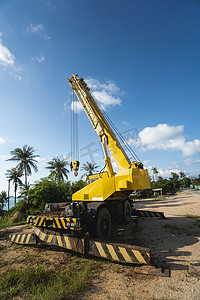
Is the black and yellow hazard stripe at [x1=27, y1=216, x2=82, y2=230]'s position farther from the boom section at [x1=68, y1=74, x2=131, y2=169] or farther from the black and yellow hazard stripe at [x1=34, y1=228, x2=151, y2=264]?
the boom section at [x1=68, y1=74, x2=131, y2=169]

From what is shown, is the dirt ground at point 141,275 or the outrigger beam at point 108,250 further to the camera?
the outrigger beam at point 108,250

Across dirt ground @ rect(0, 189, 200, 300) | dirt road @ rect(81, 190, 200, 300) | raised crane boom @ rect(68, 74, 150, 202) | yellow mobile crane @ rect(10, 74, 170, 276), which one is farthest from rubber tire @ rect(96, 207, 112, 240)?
dirt road @ rect(81, 190, 200, 300)

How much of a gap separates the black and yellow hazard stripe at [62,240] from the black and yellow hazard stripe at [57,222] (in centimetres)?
26

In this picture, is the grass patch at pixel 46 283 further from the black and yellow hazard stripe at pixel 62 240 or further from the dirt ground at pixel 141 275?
the black and yellow hazard stripe at pixel 62 240

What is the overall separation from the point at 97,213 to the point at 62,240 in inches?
53.6

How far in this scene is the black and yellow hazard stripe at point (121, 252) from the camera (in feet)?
11.6

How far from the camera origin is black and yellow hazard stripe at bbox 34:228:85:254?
14.0ft

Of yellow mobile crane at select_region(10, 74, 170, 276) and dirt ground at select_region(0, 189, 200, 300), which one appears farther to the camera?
yellow mobile crane at select_region(10, 74, 170, 276)

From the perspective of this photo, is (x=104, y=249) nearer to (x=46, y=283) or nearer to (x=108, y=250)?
(x=108, y=250)

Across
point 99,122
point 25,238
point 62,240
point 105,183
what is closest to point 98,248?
point 62,240

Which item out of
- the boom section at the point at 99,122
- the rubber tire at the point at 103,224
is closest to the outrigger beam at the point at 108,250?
the rubber tire at the point at 103,224

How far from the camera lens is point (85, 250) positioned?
420cm

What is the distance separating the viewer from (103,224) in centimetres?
552

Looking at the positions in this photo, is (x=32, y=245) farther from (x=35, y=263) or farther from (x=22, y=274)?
(x=22, y=274)
